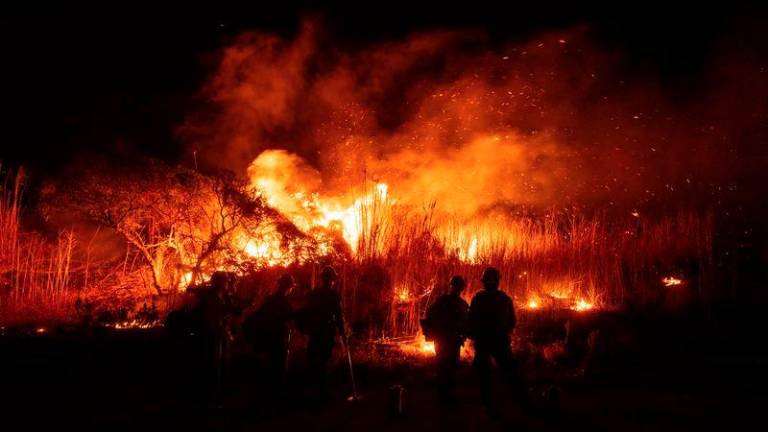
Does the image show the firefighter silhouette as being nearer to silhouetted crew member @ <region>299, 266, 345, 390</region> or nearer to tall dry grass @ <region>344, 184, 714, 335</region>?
silhouetted crew member @ <region>299, 266, 345, 390</region>

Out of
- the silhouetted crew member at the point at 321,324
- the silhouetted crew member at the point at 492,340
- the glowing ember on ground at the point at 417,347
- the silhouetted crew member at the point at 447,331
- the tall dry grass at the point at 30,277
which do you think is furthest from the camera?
the tall dry grass at the point at 30,277

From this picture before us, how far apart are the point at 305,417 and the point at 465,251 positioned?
8521 millimetres

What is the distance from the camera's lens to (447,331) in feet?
23.0

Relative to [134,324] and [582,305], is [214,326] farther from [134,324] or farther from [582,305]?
[582,305]

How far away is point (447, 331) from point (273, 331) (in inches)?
88.4

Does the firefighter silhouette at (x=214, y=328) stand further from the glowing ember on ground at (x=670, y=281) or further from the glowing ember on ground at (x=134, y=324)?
the glowing ember on ground at (x=670, y=281)

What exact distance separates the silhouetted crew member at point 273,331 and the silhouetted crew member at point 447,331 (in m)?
1.87

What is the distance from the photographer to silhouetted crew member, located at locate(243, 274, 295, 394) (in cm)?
677

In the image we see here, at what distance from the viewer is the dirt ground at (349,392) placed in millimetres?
6336

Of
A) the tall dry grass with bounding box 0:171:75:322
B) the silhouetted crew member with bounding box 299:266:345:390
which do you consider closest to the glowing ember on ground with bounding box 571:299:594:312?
the silhouetted crew member with bounding box 299:266:345:390

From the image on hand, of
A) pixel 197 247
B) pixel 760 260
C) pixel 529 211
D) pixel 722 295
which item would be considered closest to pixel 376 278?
pixel 197 247

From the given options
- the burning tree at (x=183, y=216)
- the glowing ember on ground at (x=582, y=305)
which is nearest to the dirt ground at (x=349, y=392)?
the glowing ember on ground at (x=582, y=305)

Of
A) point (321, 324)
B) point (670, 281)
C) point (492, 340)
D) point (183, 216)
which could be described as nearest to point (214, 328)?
point (321, 324)

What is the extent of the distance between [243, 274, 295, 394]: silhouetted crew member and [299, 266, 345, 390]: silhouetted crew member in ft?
1.25
